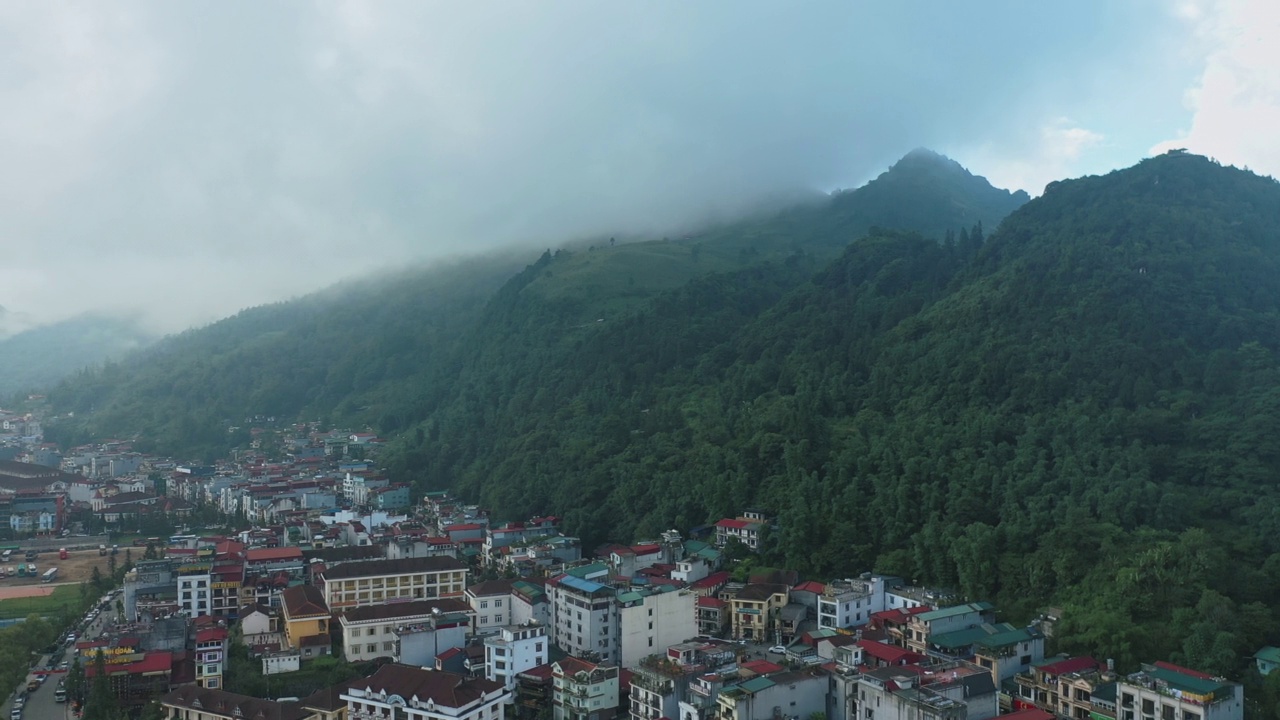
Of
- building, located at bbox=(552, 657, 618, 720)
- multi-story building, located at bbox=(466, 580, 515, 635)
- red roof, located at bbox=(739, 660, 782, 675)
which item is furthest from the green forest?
building, located at bbox=(552, 657, 618, 720)

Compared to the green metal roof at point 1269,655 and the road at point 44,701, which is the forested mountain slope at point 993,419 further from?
the road at point 44,701

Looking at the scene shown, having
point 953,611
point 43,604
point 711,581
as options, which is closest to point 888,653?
point 953,611

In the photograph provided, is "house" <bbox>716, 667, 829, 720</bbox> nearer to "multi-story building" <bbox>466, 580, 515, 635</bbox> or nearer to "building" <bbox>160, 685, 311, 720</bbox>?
"building" <bbox>160, 685, 311, 720</bbox>

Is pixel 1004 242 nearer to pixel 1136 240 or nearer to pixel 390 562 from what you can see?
pixel 1136 240

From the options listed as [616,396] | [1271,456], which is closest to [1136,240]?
[1271,456]

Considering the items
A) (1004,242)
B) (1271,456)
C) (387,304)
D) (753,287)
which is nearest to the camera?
(1271,456)

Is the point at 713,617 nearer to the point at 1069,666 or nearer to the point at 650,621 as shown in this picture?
the point at 650,621
